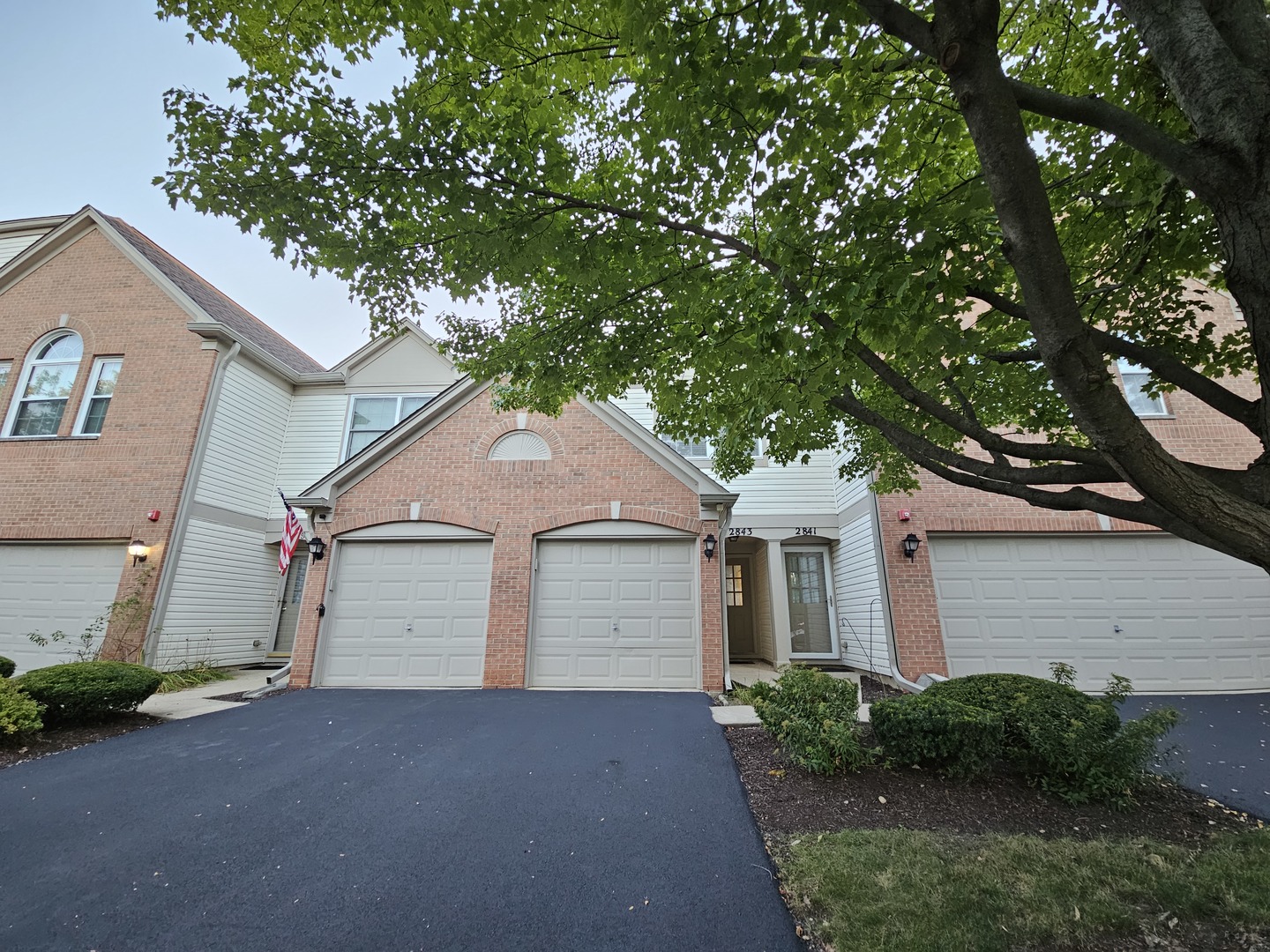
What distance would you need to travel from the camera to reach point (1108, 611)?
28.6 feet

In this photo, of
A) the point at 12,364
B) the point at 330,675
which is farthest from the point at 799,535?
the point at 12,364

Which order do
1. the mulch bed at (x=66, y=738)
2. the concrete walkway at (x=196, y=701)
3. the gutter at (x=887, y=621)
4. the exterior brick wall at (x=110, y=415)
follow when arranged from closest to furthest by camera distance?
1. the mulch bed at (x=66, y=738)
2. the concrete walkway at (x=196, y=701)
3. the gutter at (x=887, y=621)
4. the exterior brick wall at (x=110, y=415)

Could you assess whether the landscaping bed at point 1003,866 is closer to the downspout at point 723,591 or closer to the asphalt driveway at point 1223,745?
the asphalt driveway at point 1223,745

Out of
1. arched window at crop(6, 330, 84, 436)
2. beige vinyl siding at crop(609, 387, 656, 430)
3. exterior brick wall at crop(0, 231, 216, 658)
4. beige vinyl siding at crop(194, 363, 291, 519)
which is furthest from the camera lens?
beige vinyl siding at crop(609, 387, 656, 430)

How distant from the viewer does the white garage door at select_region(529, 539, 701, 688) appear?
845 cm

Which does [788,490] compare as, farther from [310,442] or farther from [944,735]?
[310,442]

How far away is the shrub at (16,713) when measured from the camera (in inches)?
214

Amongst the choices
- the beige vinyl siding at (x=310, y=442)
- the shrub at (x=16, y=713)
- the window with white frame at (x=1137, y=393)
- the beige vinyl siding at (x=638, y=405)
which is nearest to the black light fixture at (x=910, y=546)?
the window with white frame at (x=1137, y=393)

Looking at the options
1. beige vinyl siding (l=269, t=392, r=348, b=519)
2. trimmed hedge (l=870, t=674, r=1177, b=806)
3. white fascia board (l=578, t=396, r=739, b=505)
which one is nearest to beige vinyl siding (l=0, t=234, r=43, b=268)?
beige vinyl siding (l=269, t=392, r=348, b=519)

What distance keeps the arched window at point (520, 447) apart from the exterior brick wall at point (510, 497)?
11cm

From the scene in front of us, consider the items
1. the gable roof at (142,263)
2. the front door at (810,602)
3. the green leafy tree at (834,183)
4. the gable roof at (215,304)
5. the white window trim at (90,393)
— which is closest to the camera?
the green leafy tree at (834,183)

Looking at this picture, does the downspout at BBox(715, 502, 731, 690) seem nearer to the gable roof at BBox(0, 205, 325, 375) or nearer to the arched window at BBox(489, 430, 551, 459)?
the arched window at BBox(489, 430, 551, 459)

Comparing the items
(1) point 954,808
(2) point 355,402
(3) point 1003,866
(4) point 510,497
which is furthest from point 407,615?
(3) point 1003,866

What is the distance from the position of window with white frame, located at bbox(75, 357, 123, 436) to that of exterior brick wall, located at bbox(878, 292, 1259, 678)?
15.5 metres
